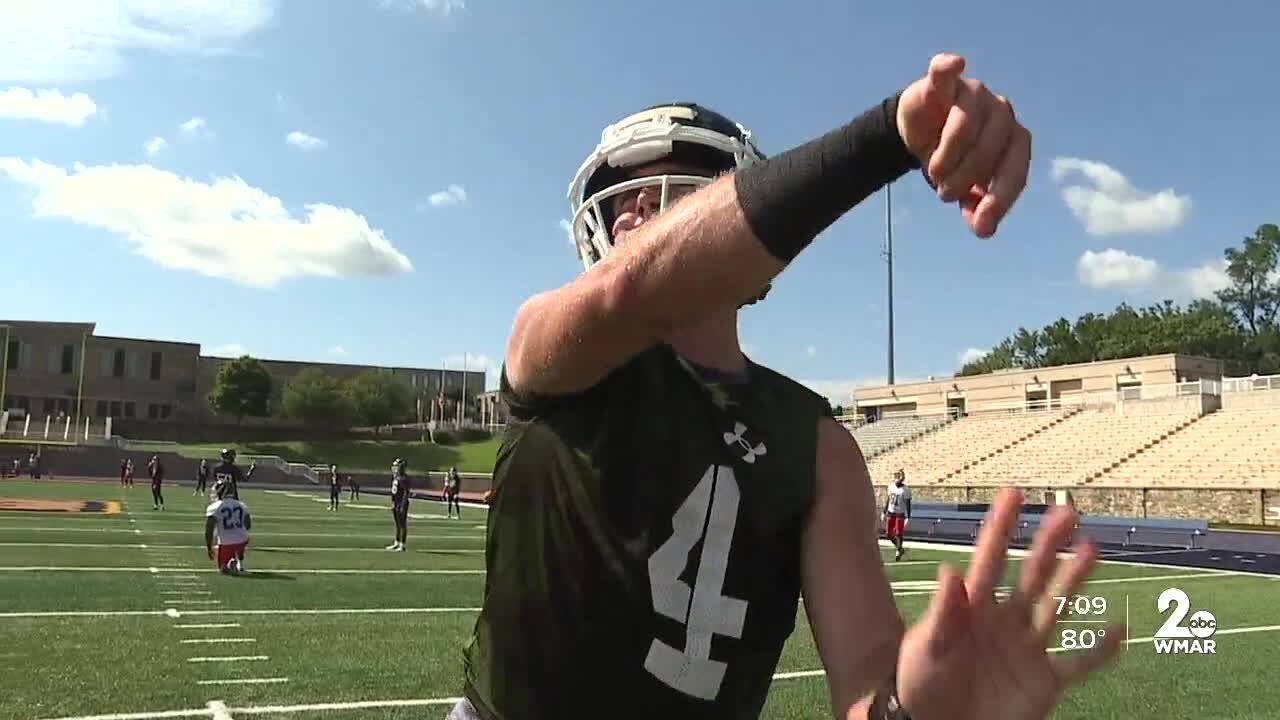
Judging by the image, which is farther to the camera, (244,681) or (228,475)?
(228,475)

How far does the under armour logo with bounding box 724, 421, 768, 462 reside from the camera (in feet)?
6.25

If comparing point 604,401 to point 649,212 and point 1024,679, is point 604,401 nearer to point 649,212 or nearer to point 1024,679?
point 649,212

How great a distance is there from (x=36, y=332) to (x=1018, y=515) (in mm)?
106573

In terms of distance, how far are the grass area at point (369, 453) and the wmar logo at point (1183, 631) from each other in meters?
58.4

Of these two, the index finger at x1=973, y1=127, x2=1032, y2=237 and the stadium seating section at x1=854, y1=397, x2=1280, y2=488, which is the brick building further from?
the index finger at x1=973, y1=127, x2=1032, y2=237

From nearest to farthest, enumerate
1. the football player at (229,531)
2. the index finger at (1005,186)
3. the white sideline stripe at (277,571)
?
the index finger at (1005,186), the white sideline stripe at (277,571), the football player at (229,531)

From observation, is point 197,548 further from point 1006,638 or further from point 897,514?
point 1006,638

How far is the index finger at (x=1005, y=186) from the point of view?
3.86ft

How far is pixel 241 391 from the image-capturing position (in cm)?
8931

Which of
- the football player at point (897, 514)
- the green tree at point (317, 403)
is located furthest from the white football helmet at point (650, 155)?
the green tree at point (317, 403)

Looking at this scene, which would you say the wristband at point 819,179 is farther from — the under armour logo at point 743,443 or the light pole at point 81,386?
the light pole at point 81,386

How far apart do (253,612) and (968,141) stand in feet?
34.7

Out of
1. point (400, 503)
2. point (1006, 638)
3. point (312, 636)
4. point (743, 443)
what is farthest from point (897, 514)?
point (1006, 638)

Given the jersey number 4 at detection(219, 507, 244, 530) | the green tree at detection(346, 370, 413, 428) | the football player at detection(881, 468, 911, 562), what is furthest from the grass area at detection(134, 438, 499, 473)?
the jersey number 4 at detection(219, 507, 244, 530)
